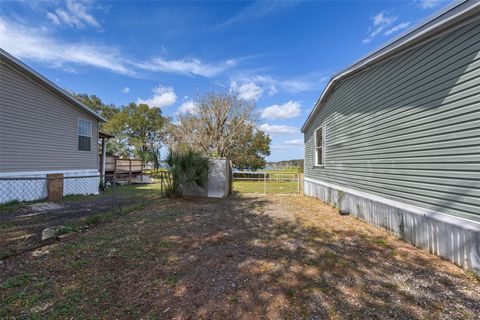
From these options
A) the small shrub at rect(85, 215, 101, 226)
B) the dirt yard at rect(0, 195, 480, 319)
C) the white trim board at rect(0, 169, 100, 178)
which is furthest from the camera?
the white trim board at rect(0, 169, 100, 178)

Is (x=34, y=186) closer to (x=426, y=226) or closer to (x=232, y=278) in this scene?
(x=232, y=278)

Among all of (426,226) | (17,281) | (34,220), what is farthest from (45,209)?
(426,226)

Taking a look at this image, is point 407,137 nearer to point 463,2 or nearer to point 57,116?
point 463,2

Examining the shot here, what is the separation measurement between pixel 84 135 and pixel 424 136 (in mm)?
11949

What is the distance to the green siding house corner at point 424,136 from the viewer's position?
114 inches

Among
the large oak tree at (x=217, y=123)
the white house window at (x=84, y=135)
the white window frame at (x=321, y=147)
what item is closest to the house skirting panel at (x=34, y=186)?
the white house window at (x=84, y=135)


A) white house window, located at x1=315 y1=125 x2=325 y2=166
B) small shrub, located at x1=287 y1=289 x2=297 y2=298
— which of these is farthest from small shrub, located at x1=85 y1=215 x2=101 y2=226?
white house window, located at x1=315 y1=125 x2=325 y2=166

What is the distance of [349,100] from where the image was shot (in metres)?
6.36

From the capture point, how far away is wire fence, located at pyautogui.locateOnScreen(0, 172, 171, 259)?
152 inches

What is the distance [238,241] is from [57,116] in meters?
9.13

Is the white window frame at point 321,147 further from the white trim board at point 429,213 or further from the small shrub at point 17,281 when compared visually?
the small shrub at point 17,281

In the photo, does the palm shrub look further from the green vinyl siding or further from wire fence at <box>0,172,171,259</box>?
the green vinyl siding

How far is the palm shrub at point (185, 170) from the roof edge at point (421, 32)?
562 cm

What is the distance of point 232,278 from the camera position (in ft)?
8.46
